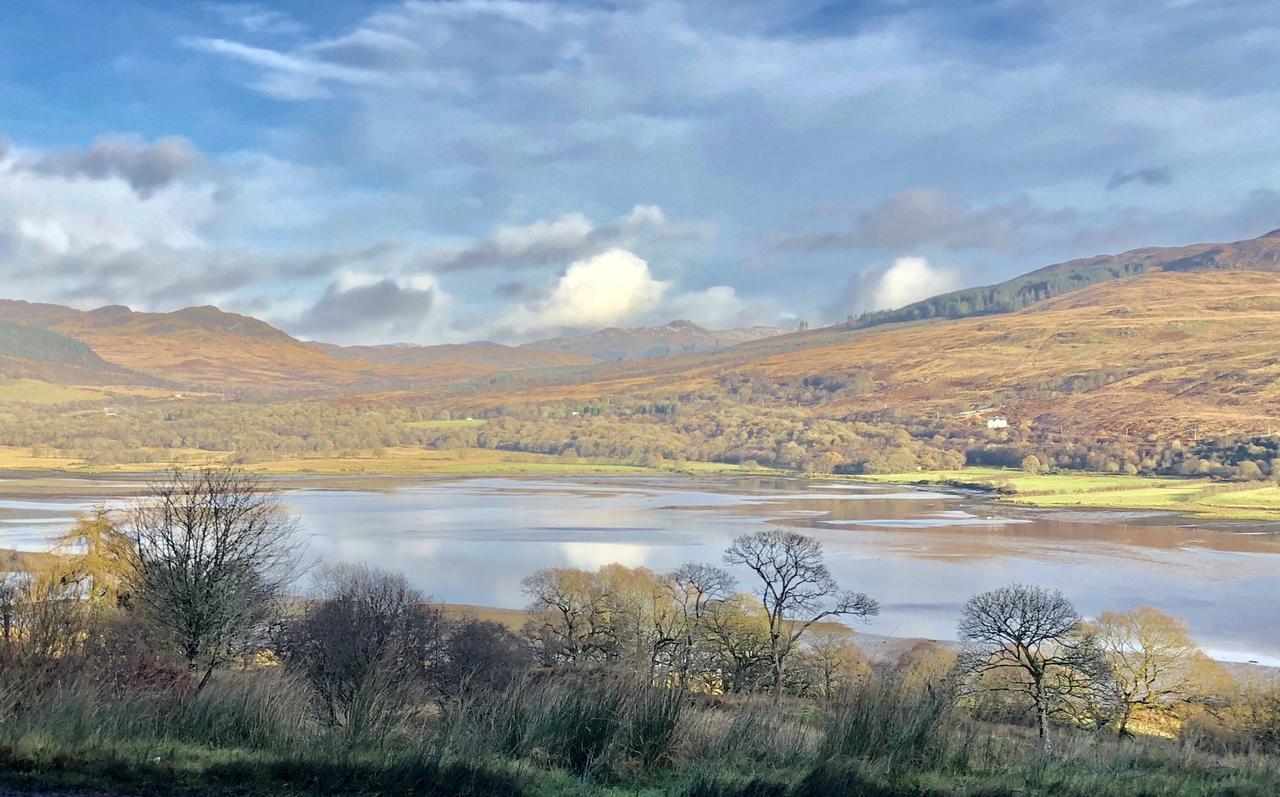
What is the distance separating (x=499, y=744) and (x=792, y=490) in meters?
86.1

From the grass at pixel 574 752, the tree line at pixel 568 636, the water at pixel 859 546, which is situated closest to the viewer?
→ the grass at pixel 574 752

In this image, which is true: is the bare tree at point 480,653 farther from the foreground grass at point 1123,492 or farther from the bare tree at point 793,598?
the foreground grass at point 1123,492

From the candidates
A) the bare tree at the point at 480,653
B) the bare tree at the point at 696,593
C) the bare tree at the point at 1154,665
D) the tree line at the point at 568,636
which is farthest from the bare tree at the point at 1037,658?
the bare tree at the point at 480,653

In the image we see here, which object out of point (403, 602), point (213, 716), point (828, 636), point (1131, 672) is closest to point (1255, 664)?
point (1131, 672)

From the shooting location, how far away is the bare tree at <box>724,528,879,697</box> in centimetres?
2347

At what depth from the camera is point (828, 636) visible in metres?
26.3

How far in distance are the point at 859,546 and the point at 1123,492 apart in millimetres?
40116

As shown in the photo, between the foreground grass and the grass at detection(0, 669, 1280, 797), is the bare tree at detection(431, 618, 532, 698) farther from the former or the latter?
the foreground grass

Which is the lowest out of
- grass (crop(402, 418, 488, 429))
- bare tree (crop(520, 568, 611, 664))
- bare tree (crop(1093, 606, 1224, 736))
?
bare tree (crop(1093, 606, 1224, 736))

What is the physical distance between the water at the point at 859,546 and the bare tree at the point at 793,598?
4.68 ft

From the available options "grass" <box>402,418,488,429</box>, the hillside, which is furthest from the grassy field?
the hillside

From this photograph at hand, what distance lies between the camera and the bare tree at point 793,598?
2347cm

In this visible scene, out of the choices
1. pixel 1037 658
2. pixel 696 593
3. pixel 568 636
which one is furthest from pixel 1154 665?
pixel 568 636

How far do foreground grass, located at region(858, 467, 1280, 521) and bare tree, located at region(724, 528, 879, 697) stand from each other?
4000cm
